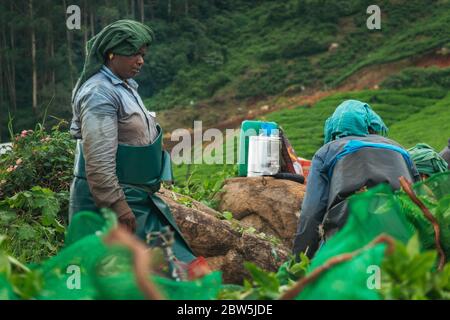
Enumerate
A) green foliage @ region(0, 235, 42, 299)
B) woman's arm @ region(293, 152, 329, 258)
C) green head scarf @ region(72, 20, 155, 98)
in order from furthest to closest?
woman's arm @ region(293, 152, 329, 258) → green head scarf @ region(72, 20, 155, 98) → green foliage @ region(0, 235, 42, 299)

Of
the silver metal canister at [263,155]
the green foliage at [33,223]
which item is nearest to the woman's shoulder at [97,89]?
the green foliage at [33,223]

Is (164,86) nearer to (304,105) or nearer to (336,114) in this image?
(304,105)

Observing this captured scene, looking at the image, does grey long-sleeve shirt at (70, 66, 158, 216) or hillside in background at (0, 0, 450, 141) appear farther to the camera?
hillside in background at (0, 0, 450, 141)

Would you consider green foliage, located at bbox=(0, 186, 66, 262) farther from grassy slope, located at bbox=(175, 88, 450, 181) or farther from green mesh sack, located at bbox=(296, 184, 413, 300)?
grassy slope, located at bbox=(175, 88, 450, 181)

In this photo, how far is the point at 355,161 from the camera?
3791mm

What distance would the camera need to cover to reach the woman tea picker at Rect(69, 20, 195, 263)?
145 inches

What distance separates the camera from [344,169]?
380 centimetres

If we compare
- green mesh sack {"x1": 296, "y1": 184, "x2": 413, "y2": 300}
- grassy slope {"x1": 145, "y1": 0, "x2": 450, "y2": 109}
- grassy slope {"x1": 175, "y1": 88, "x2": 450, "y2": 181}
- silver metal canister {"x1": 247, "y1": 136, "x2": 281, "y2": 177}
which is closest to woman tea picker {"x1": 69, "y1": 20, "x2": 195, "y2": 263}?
green mesh sack {"x1": 296, "y1": 184, "x2": 413, "y2": 300}

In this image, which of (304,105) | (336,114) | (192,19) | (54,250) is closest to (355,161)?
(336,114)

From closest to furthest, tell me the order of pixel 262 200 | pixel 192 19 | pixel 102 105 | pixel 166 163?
pixel 102 105, pixel 166 163, pixel 262 200, pixel 192 19

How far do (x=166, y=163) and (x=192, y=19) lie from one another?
3295 centimetres

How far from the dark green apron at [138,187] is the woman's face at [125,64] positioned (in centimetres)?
30

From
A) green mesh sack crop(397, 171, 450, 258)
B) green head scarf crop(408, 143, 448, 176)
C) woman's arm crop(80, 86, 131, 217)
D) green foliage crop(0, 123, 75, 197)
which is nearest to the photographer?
green mesh sack crop(397, 171, 450, 258)

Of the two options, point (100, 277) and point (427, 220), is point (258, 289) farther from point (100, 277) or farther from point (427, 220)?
point (427, 220)
